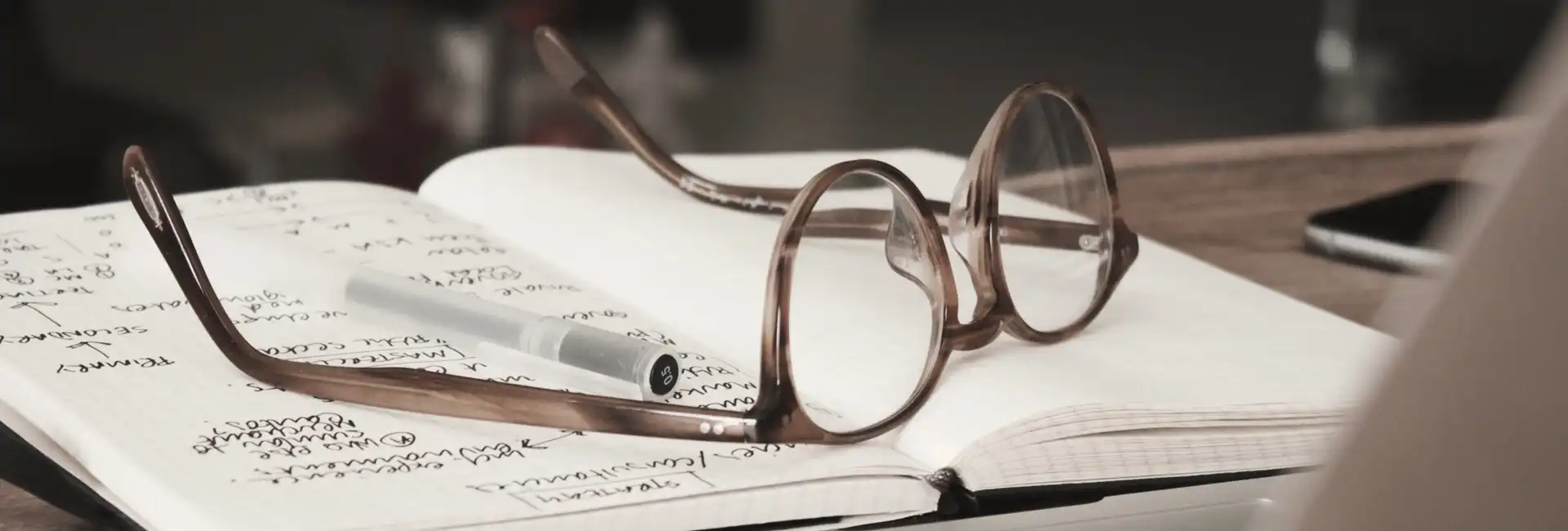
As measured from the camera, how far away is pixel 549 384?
16.8 inches

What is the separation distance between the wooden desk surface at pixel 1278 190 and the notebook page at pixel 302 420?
30 cm

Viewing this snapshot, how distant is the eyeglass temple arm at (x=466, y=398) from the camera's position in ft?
1.22

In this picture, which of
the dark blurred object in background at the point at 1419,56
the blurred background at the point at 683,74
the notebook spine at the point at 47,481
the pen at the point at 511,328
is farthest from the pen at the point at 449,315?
the dark blurred object in background at the point at 1419,56

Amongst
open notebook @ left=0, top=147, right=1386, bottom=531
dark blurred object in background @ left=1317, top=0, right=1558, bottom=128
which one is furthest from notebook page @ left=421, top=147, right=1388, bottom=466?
dark blurred object in background @ left=1317, top=0, right=1558, bottom=128

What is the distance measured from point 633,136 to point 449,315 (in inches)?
9.4

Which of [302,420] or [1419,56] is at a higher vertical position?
[1419,56]

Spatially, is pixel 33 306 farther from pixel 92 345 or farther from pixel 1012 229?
pixel 1012 229

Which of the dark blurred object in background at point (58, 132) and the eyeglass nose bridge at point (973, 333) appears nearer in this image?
the eyeglass nose bridge at point (973, 333)

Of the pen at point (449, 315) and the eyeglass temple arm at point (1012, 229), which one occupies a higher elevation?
the eyeglass temple arm at point (1012, 229)

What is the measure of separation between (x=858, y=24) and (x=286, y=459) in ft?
5.02

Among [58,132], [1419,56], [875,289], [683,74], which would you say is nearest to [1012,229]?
[875,289]

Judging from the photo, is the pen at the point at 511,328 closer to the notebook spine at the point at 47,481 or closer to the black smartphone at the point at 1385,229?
the notebook spine at the point at 47,481

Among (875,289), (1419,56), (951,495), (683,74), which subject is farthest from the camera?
(1419,56)

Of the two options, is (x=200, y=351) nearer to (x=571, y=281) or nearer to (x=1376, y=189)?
(x=571, y=281)
